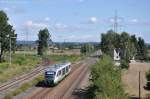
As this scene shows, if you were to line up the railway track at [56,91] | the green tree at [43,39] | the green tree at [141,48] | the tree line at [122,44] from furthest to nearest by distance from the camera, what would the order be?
1. the green tree at [141,48]
2. the green tree at [43,39]
3. the tree line at [122,44]
4. the railway track at [56,91]

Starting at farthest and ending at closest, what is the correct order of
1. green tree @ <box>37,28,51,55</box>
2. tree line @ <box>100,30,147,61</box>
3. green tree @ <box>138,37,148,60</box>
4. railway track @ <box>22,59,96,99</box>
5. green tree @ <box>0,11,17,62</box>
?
1. green tree @ <box>138,37,148,60</box>
2. green tree @ <box>37,28,51,55</box>
3. tree line @ <box>100,30,147,61</box>
4. green tree @ <box>0,11,17,62</box>
5. railway track @ <box>22,59,96,99</box>

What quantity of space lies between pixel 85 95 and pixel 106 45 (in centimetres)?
11057

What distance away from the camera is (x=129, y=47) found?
471 feet

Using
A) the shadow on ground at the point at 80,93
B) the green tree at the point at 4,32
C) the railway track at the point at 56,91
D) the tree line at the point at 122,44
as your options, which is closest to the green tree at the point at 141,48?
the tree line at the point at 122,44

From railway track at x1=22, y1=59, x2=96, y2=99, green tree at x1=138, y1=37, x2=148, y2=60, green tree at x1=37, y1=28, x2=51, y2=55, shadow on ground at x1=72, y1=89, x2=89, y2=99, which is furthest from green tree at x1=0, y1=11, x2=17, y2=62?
green tree at x1=138, y1=37, x2=148, y2=60

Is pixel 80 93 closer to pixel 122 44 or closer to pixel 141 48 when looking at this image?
pixel 122 44

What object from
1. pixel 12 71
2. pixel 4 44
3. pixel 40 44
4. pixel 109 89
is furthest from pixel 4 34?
pixel 109 89

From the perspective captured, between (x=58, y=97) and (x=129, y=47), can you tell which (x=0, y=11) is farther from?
(x=58, y=97)

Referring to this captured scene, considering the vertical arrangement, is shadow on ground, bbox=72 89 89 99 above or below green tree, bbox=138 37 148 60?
below

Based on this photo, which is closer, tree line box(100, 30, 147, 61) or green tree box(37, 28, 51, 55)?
tree line box(100, 30, 147, 61)

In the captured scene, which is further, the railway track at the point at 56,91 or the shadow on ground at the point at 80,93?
the railway track at the point at 56,91

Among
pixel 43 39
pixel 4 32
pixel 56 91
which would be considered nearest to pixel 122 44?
pixel 43 39

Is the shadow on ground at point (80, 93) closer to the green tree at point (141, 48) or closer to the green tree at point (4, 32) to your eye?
the green tree at point (4, 32)

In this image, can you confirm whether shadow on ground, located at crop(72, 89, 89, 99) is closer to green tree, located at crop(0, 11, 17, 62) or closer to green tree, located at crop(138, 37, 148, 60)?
green tree, located at crop(0, 11, 17, 62)
